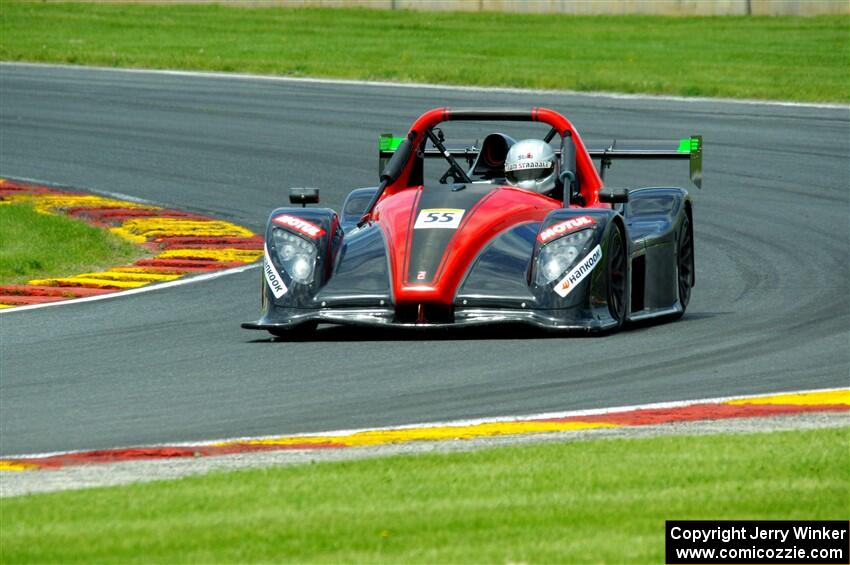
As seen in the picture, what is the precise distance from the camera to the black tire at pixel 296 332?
10.7 m

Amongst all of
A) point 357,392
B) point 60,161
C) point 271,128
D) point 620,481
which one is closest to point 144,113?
point 271,128

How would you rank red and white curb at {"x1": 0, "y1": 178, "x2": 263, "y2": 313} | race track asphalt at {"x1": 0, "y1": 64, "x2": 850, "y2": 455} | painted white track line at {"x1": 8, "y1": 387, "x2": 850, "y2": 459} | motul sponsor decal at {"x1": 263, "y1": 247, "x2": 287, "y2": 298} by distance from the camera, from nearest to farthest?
painted white track line at {"x1": 8, "y1": 387, "x2": 850, "y2": 459} → race track asphalt at {"x1": 0, "y1": 64, "x2": 850, "y2": 455} → motul sponsor decal at {"x1": 263, "y1": 247, "x2": 287, "y2": 298} → red and white curb at {"x1": 0, "y1": 178, "x2": 263, "y2": 313}

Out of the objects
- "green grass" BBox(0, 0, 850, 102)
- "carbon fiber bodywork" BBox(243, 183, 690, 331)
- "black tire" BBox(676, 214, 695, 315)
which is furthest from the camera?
"green grass" BBox(0, 0, 850, 102)

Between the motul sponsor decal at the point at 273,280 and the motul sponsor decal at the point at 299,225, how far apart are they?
25 centimetres

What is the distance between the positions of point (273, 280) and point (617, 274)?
2.10 m

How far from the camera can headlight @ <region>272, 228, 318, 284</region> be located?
10.8 m

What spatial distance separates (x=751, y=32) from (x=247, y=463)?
100 ft

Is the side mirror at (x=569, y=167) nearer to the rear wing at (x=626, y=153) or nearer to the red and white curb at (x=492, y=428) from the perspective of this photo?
the rear wing at (x=626, y=153)

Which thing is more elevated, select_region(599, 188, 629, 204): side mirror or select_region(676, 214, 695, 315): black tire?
select_region(599, 188, 629, 204): side mirror

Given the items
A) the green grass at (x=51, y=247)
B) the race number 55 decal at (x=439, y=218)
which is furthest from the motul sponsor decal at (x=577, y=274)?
the green grass at (x=51, y=247)

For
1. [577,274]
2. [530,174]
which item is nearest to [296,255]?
[577,274]

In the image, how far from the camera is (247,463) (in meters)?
7.34

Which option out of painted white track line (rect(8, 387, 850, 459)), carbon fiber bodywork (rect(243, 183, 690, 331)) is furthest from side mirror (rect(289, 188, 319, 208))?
painted white track line (rect(8, 387, 850, 459))

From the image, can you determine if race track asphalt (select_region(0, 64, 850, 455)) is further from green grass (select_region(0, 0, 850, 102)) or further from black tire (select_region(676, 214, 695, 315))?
green grass (select_region(0, 0, 850, 102))
